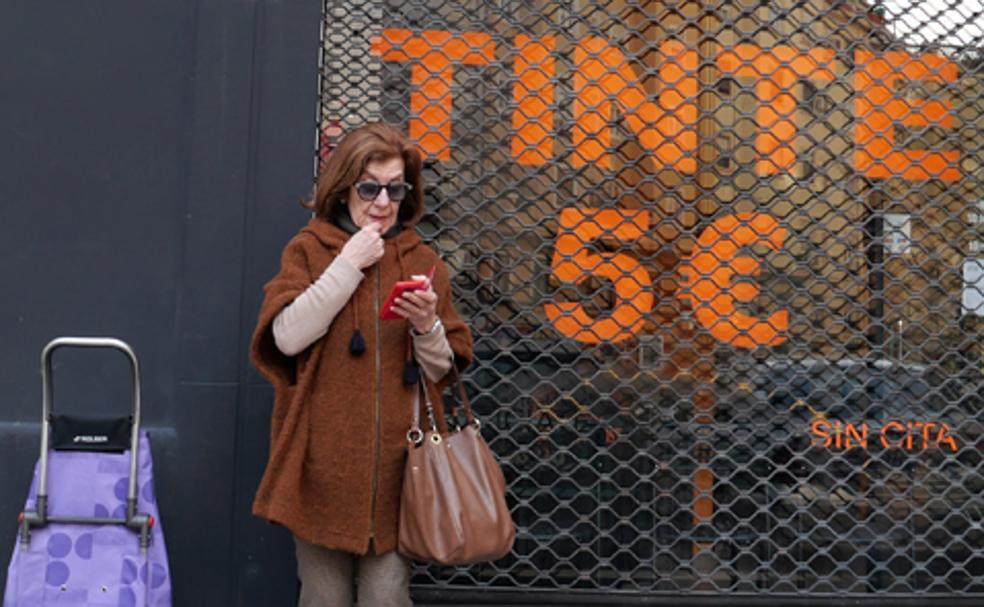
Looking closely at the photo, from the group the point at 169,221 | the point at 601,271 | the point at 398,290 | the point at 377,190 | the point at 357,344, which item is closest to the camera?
the point at 398,290

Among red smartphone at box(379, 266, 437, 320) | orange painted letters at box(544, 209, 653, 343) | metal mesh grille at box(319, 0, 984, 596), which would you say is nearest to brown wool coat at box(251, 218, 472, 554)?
red smartphone at box(379, 266, 437, 320)

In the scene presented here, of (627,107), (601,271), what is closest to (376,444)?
(601,271)

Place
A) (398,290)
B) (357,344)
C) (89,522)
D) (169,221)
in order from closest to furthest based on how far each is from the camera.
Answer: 1. (398,290)
2. (357,344)
3. (89,522)
4. (169,221)

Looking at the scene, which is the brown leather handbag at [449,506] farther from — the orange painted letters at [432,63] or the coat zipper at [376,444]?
the orange painted letters at [432,63]

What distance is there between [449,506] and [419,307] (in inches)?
23.8

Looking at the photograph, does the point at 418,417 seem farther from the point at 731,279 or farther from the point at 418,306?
the point at 731,279

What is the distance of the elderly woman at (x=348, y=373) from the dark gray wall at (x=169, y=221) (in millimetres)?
1037

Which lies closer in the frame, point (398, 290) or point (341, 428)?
point (398, 290)

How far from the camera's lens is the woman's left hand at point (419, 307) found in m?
2.89

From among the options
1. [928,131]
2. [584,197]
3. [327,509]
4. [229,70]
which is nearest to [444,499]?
[327,509]

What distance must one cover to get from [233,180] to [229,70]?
0.47 metres

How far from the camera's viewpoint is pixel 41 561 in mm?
3307

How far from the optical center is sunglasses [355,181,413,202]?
309 centimetres

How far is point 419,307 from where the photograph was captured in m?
2.93
